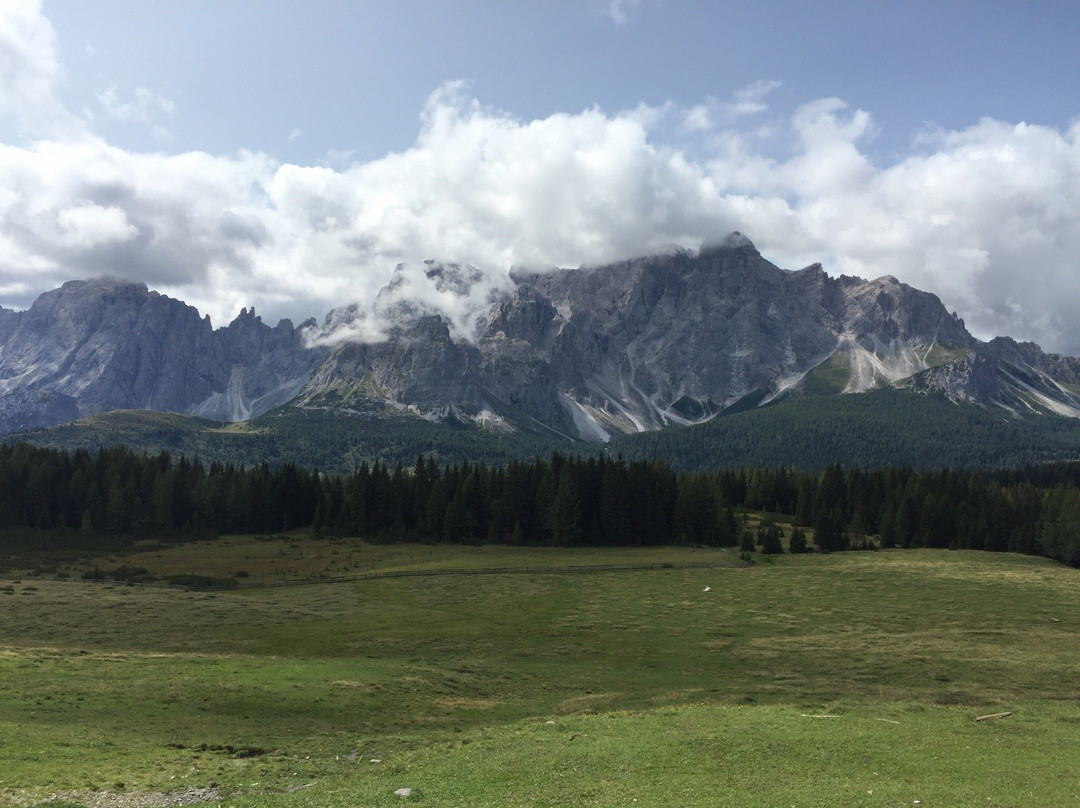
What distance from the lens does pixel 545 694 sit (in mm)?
43781

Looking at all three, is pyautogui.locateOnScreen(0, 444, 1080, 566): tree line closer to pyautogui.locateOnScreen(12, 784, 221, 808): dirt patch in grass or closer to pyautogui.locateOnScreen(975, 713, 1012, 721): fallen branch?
pyautogui.locateOnScreen(975, 713, 1012, 721): fallen branch

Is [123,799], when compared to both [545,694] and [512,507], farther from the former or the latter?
[512,507]

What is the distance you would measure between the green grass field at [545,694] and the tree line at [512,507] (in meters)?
46.4

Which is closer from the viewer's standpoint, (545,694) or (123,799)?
(123,799)

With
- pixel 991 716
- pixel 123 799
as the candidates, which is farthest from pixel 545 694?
pixel 123 799

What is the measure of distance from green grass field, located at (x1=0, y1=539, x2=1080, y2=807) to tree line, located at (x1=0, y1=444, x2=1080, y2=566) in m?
46.4

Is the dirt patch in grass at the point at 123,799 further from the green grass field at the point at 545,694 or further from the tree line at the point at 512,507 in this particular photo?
the tree line at the point at 512,507

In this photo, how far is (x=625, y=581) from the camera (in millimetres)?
92500

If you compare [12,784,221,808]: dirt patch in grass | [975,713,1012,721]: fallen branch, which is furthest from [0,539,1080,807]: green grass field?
[975,713,1012,721]: fallen branch

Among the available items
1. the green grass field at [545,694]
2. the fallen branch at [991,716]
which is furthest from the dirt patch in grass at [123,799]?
the fallen branch at [991,716]

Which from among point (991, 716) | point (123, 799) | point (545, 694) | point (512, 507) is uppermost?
point (123, 799)

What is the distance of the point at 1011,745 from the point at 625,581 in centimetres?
6321

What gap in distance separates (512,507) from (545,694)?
316 feet

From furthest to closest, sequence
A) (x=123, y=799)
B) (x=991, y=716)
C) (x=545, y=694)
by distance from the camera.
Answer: (x=545, y=694) < (x=991, y=716) < (x=123, y=799)
